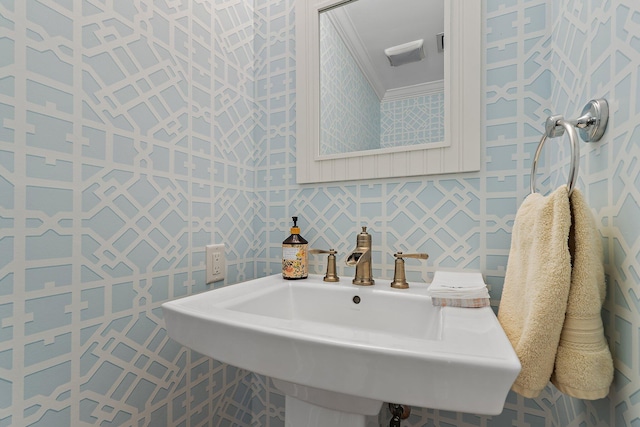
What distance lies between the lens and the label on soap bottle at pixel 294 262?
3.21 ft

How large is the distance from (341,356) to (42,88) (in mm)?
777

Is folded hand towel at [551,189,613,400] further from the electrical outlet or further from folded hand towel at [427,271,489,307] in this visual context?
the electrical outlet

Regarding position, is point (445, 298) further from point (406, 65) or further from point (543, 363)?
point (406, 65)

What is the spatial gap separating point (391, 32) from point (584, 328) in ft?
3.14

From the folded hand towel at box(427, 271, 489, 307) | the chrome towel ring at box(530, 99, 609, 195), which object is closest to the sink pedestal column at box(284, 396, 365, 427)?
Result: the folded hand towel at box(427, 271, 489, 307)

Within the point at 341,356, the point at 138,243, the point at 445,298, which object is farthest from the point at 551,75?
the point at 138,243

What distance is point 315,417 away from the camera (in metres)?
0.67

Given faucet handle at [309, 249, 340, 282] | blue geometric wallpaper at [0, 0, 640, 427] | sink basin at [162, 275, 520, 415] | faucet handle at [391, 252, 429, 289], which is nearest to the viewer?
sink basin at [162, 275, 520, 415]

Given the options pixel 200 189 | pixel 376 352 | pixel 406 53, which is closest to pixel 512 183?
pixel 406 53

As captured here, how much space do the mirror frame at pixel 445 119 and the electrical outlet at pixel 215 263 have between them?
0.38 meters

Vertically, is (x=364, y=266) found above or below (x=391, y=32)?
below

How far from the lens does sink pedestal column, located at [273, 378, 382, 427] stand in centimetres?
61

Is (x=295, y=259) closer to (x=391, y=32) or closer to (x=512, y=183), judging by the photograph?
(x=512, y=183)

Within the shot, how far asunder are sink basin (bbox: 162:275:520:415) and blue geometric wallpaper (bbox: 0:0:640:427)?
0.63 ft
